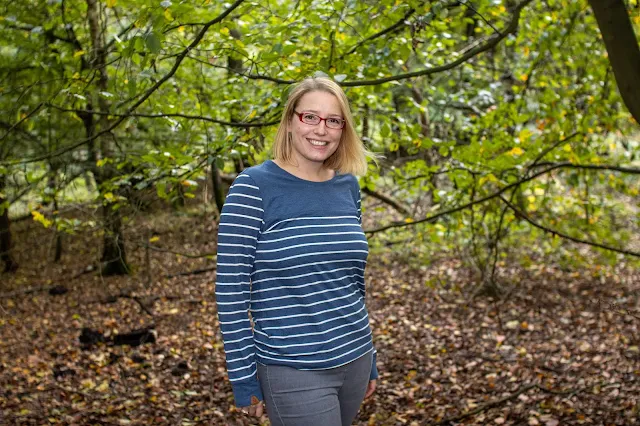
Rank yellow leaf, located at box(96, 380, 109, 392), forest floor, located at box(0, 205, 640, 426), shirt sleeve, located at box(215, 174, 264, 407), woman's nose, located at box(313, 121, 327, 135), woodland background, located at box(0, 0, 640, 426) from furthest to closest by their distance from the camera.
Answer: yellow leaf, located at box(96, 380, 109, 392) < forest floor, located at box(0, 205, 640, 426) < woodland background, located at box(0, 0, 640, 426) < woman's nose, located at box(313, 121, 327, 135) < shirt sleeve, located at box(215, 174, 264, 407)

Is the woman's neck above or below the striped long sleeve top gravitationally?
above

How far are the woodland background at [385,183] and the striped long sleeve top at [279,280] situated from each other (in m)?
1.23

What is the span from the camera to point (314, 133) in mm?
2186

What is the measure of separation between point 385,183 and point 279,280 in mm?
5044

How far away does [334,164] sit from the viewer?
2383mm

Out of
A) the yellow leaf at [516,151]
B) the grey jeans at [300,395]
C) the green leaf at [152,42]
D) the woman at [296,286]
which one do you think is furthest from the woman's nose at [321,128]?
the yellow leaf at [516,151]

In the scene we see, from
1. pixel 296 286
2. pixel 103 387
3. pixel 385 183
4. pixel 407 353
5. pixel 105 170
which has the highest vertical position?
pixel 105 170

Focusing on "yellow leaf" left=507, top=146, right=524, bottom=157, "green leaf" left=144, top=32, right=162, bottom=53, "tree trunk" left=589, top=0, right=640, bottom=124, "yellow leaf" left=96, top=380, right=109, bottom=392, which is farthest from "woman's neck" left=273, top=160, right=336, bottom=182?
"yellow leaf" left=96, top=380, right=109, bottom=392

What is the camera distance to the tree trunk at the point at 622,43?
288cm

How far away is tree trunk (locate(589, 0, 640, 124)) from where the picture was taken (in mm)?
2879

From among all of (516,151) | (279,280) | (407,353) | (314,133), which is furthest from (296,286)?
(407,353)

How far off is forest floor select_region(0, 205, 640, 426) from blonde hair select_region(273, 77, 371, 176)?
2016mm

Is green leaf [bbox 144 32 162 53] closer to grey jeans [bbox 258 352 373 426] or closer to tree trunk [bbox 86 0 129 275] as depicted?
grey jeans [bbox 258 352 373 426]

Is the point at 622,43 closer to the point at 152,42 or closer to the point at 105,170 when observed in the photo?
the point at 152,42
